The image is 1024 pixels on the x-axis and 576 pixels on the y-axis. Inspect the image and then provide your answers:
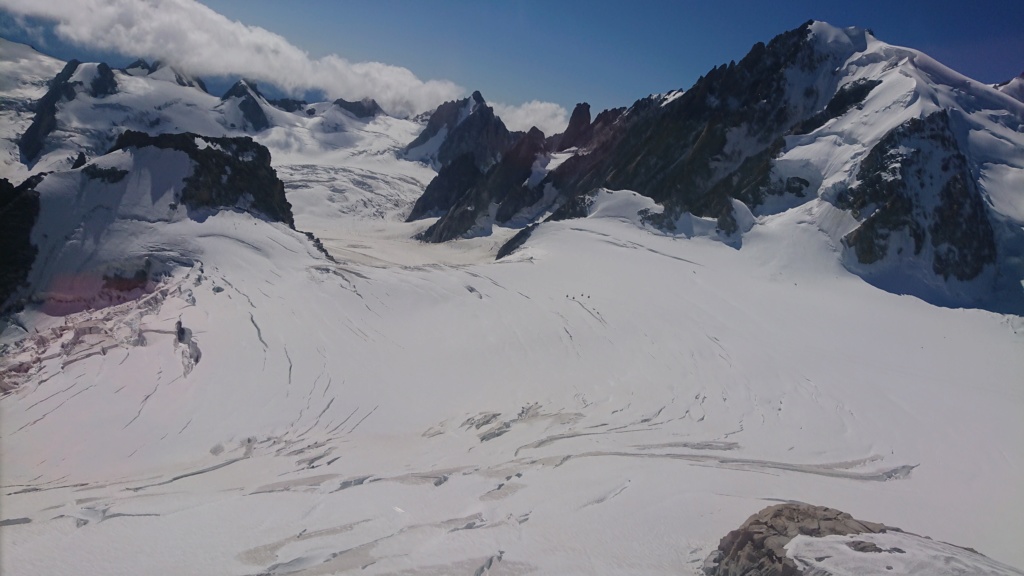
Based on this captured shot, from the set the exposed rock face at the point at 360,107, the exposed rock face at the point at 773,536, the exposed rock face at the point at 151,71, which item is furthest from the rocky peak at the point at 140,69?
the exposed rock face at the point at 773,536

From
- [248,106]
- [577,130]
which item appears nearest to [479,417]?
[577,130]

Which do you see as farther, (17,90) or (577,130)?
(17,90)

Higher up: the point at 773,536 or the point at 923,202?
the point at 923,202

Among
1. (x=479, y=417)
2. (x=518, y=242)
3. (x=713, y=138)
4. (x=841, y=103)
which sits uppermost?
(x=841, y=103)

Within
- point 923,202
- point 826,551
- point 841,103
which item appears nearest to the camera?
point 826,551

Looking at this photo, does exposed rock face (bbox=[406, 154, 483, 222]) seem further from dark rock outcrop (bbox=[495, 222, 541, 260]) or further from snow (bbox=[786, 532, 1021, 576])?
snow (bbox=[786, 532, 1021, 576])

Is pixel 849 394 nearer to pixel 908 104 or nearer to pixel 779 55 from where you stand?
pixel 908 104

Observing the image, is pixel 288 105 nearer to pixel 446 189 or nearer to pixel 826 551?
pixel 446 189
